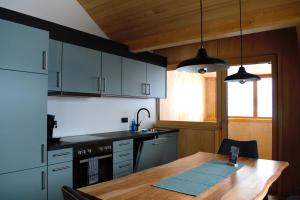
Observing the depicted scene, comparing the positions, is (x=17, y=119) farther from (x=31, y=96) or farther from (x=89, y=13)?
(x=89, y=13)

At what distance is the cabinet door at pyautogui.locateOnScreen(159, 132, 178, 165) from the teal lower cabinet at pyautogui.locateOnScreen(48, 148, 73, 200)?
5.62 feet

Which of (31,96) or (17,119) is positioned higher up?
(31,96)

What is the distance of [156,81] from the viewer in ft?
14.4

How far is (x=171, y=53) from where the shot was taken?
4.76 meters

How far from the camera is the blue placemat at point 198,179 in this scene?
5.23ft

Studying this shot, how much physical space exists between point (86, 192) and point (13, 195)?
1.05m

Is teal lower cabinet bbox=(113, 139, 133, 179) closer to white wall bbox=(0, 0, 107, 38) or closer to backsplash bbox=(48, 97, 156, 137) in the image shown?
backsplash bbox=(48, 97, 156, 137)

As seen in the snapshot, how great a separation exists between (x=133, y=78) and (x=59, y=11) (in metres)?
1.40

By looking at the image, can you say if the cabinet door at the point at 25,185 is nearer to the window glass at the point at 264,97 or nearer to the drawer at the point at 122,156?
the drawer at the point at 122,156

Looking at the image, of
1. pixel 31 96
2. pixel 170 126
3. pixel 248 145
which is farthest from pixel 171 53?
pixel 31 96

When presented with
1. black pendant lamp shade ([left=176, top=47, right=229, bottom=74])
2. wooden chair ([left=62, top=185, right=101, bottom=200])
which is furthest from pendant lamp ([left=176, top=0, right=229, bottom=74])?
wooden chair ([left=62, top=185, right=101, bottom=200])

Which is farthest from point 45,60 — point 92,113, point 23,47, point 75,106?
point 92,113

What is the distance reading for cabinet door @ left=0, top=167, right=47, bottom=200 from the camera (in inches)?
81.7

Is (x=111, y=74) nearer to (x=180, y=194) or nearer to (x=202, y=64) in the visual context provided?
(x=202, y=64)
